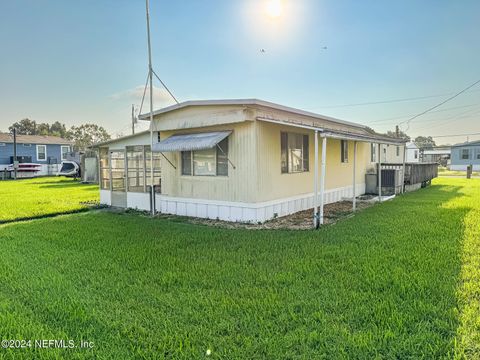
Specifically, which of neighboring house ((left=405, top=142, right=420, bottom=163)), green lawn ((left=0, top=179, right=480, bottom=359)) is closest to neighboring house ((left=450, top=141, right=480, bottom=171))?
neighboring house ((left=405, top=142, right=420, bottom=163))

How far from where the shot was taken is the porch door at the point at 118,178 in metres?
11.3

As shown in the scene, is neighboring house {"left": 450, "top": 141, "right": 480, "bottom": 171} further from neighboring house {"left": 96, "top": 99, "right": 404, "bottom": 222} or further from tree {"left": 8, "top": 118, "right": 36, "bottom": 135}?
tree {"left": 8, "top": 118, "right": 36, "bottom": 135}

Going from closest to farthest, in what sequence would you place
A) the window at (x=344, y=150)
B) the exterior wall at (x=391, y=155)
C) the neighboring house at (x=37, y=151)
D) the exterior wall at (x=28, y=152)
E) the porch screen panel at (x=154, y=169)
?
1. the porch screen panel at (x=154, y=169)
2. the window at (x=344, y=150)
3. the exterior wall at (x=391, y=155)
4. the exterior wall at (x=28, y=152)
5. the neighboring house at (x=37, y=151)

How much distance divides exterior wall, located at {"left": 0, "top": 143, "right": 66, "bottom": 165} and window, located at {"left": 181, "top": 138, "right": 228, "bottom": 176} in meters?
31.4

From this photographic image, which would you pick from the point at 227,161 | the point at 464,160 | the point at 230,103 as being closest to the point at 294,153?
the point at 227,161

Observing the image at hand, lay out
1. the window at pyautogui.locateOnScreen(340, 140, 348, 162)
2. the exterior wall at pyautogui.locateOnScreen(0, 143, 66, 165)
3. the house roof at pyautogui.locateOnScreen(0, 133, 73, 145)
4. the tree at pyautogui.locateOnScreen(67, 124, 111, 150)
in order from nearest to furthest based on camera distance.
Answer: the window at pyautogui.locateOnScreen(340, 140, 348, 162) → the exterior wall at pyautogui.locateOnScreen(0, 143, 66, 165) → the house roof at pyautogui.locateOnScreen(0, 133, 73, 145) → the tree at pyautogui.locateOnScreen(67, 124, 111, 150)

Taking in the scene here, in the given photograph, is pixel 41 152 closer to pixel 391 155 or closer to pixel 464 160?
pixel 391 155

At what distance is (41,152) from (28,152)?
4.83 feet

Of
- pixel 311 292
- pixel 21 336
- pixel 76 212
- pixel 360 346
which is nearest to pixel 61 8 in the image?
pixel 76 212

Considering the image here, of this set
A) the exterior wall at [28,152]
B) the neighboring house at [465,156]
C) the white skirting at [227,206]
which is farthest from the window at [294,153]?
the neighboring house at [465,156]

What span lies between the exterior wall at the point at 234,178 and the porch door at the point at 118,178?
9.31 ft

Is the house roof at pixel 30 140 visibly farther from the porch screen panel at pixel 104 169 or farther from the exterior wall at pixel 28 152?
the porch screen panel at pixel 104 169

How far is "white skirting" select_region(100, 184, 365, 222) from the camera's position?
8.14m

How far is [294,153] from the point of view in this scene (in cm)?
953
